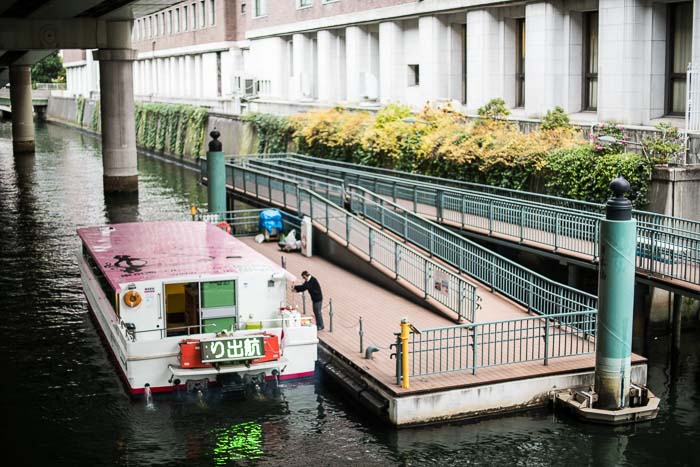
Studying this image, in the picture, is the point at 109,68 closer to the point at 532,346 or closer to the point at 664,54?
the point at 664,54

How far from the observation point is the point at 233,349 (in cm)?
1891

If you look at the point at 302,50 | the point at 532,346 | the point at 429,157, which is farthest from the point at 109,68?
the point at 532,346

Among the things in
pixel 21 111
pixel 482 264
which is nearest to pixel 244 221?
pixel 482 264

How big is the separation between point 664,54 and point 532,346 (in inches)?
660

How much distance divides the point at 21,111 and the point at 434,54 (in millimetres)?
46606

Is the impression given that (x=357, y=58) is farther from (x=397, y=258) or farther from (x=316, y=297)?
A: (x=316, y=297)

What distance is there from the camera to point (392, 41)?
49.5 m

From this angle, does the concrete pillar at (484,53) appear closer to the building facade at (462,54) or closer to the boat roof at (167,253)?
the building facade at (462,54)

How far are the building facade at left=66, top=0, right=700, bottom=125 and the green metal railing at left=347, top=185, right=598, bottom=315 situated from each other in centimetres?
953

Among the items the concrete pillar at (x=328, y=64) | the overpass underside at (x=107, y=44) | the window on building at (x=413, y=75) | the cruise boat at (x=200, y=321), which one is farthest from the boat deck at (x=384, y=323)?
the concrete pillar at (x=328, y=64)

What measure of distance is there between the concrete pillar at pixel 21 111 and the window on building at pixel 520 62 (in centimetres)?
4737

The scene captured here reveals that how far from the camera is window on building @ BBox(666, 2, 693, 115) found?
32000mm

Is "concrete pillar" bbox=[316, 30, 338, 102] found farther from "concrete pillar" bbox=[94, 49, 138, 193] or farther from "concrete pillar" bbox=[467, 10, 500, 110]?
"concrete pillar" bbox=[467, 10, 500, 110]

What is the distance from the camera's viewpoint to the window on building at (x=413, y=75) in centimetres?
4903
